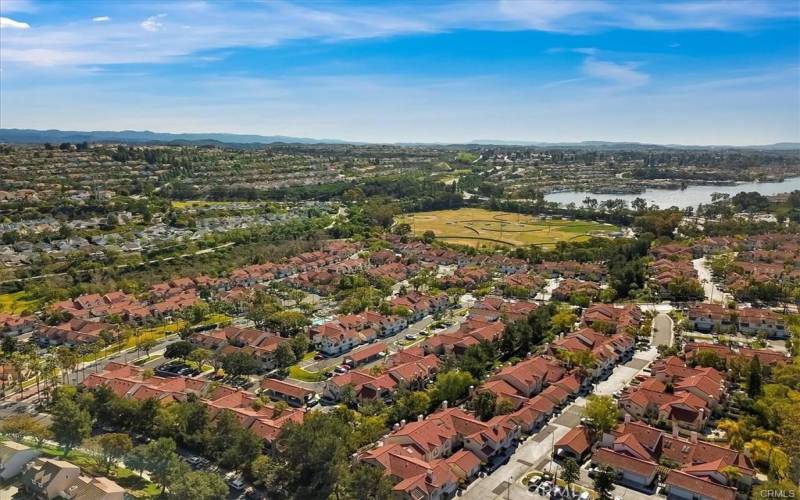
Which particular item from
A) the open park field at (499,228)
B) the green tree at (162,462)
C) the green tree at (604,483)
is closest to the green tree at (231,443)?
the green tree at (162,462)

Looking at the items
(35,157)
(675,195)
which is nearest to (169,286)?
(35,157)

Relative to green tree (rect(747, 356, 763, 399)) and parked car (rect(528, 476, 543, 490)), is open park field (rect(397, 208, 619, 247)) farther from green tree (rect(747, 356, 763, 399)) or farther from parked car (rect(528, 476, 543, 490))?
parked car (rect(528, 476, 543, 490))

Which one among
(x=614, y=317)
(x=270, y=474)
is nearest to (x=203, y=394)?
(x=270, y=474)

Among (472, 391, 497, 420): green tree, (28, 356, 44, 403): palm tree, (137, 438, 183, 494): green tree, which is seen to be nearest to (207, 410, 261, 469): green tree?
(137, 438, 183, 494): green tree

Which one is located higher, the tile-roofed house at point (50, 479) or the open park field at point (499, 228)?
the open park field at point (499, 228)

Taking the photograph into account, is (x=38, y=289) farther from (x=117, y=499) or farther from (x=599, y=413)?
(x=599, y=413)

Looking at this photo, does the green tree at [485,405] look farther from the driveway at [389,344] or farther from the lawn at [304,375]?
the driveway at [389,344]
